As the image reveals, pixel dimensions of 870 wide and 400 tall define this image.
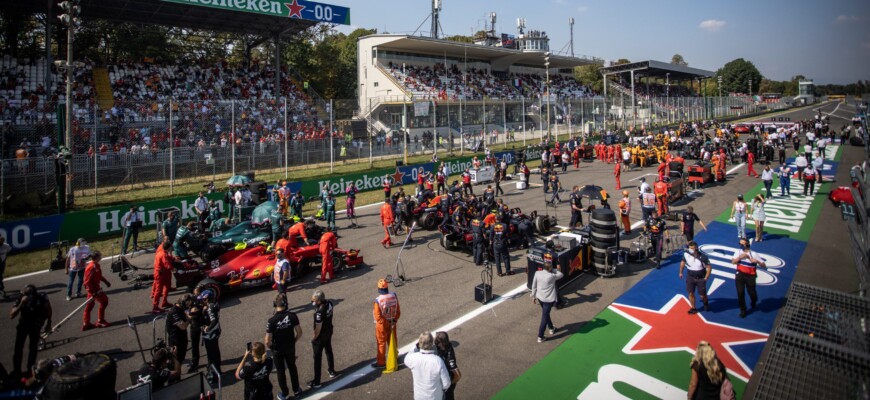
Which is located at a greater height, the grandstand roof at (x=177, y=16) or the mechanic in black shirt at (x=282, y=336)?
the grandstand roof at (x=177, y=16)

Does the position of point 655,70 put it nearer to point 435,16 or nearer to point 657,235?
point 435,16

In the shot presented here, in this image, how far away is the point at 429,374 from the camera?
544cm

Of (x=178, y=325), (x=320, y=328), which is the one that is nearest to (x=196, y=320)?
(x=178, y=325)

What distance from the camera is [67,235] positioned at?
1623 centimetres

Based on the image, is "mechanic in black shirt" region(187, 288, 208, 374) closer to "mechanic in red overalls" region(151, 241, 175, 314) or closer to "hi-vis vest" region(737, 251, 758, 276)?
"mechanic in red overalls" region(151, 241, 175, 314)

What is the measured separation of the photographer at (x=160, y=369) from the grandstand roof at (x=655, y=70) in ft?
232

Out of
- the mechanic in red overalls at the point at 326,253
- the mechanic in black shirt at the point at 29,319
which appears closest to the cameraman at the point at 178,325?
the mechanic in black shirt at the point at 29,319

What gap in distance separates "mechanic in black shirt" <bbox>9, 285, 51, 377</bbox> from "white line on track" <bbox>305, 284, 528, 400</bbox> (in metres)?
5.03

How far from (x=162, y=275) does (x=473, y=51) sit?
169ft

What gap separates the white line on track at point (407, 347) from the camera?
24.3ft

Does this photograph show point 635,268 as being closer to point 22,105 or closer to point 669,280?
point 669,280

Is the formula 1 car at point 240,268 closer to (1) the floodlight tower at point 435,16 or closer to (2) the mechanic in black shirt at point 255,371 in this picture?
(2) the mechanic in black shirt at point 255,371

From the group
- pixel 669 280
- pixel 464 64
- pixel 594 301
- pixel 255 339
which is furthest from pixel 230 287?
pixel 464 64

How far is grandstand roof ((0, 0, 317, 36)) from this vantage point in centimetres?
2700
